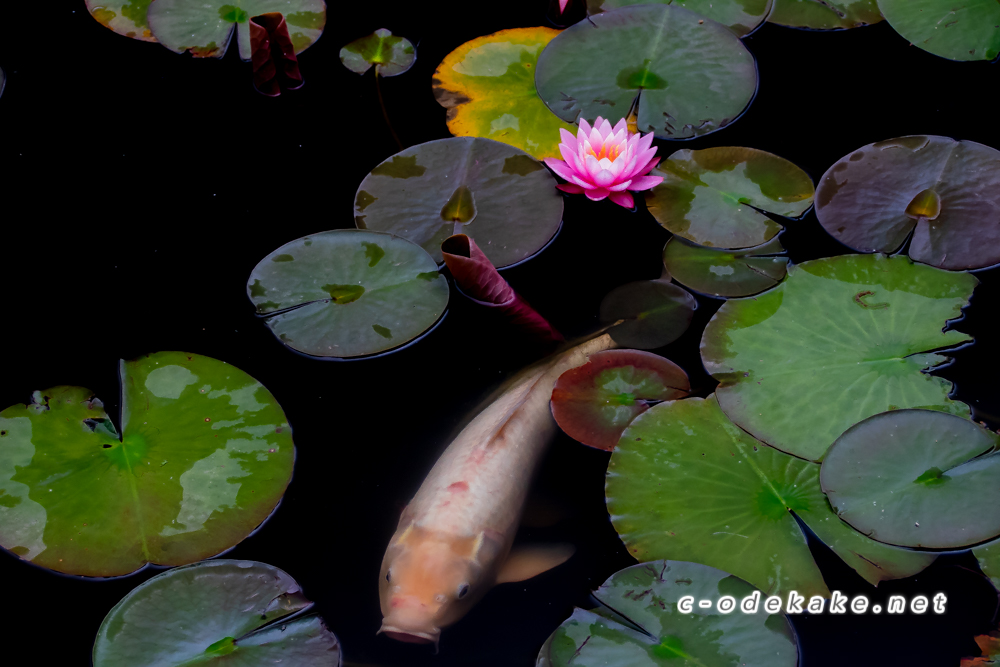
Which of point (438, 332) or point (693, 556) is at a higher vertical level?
point (438, 332)

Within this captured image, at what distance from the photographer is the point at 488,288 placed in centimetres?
211

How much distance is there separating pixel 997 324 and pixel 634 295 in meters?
1.21

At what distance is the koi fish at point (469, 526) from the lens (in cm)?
171

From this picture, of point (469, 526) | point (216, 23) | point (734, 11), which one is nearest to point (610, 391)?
point (469, 526)

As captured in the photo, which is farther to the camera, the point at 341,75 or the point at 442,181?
the point at 341,75

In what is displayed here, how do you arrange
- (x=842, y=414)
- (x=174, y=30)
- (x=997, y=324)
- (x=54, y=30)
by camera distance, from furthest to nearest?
(x=54, y=30) → (x=174, y=30) → (x=997, y=324) → (x=842, y=414)

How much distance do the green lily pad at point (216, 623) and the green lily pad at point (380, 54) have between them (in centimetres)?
226

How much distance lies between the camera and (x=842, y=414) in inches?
75.5

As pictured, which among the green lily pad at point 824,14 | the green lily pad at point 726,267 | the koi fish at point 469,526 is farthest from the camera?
the green lily pad at point 824,14

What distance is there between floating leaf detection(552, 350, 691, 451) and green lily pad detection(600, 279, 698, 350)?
4.4 inches

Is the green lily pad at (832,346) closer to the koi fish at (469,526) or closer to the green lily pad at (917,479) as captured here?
the green lily pad at (917,479)

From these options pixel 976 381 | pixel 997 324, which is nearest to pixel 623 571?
pixel 976 381

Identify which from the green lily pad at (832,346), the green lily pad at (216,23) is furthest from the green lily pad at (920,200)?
the green lily pad at (216,23)

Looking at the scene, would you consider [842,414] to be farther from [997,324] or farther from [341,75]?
[341,75]
